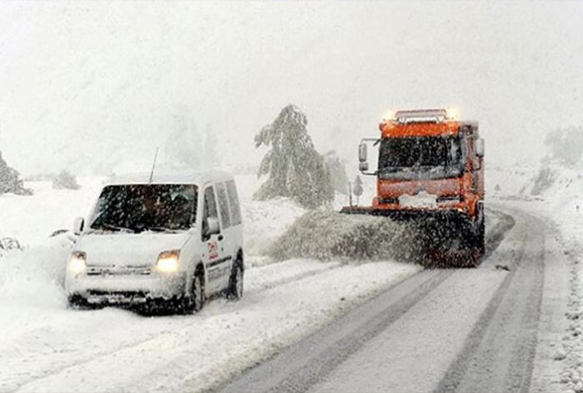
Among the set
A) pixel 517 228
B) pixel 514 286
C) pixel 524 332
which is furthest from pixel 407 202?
pixel 517 228

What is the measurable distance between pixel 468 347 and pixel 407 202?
399 inches

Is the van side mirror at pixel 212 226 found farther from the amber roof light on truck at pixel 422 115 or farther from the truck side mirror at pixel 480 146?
the truck side mirror at pixel 480 146

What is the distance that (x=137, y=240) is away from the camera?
11.5 m

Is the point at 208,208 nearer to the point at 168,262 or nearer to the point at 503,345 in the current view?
the point at 168,262

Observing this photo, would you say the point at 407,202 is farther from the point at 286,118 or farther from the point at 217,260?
the point at 286,118

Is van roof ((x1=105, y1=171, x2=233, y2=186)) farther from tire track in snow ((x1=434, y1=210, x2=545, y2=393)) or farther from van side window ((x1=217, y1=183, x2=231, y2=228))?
tire track in snow ((x1=434, y1=210, x2=545, y2=393))

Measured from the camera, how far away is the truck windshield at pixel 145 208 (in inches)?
476

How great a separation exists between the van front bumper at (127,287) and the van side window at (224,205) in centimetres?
209

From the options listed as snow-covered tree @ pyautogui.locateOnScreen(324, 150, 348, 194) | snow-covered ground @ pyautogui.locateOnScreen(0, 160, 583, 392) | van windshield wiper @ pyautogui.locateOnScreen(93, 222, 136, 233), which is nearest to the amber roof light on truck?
snow-covered ground @ pyautogui.locateOnScreen(0, 160, 583, 392)

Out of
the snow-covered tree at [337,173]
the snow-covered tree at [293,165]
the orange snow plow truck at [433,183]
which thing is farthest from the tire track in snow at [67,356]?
the snow-covered tree at [337,173]

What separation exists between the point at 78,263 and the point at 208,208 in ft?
7.18

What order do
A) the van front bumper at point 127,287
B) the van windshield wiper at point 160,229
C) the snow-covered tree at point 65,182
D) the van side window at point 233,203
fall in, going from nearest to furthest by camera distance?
the van front bumper at point 127,287
the van windshield wiper at point 160,229
the van side window at point 233,203
the snow-covered tree at point 65,182

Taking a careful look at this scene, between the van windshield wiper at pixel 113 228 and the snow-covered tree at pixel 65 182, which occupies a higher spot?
the van windshield wiper at pixel 113 228

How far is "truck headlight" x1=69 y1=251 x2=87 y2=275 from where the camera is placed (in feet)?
36.9
